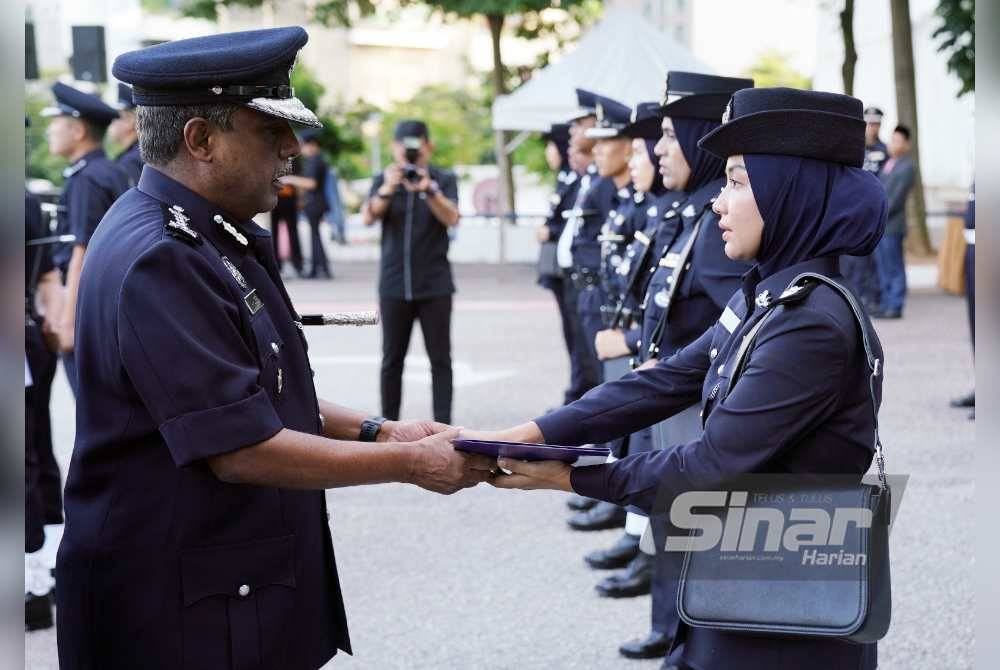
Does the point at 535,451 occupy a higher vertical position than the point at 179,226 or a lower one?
lower

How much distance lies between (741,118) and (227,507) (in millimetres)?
1393

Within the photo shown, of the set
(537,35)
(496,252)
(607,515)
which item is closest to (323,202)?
(496,252)

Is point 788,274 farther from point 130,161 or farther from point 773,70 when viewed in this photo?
point 773,70

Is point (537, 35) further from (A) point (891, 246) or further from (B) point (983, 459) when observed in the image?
(B) point (983, 459)

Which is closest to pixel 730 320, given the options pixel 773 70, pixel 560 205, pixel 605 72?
pixel 560 205

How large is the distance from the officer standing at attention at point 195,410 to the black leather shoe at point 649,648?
246 cm

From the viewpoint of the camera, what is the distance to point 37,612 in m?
5.42

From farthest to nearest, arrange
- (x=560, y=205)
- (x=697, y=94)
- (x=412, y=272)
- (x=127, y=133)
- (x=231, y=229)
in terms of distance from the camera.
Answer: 1. (x=560, y=205)
2. (x=412, y=272)
3. (x=127, y=133)
4. (x=697, y=94)
5. (x=231, y=229)

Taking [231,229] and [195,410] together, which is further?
[231,229]

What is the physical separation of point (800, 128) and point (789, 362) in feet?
1.77

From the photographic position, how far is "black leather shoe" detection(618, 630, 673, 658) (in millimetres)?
5012

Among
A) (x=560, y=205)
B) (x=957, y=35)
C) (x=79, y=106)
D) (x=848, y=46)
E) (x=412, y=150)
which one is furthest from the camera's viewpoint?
(x=848, y=46)

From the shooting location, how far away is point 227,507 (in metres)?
2.60

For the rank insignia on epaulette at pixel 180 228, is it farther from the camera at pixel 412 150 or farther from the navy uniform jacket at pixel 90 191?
the camera at pixel 412 150
